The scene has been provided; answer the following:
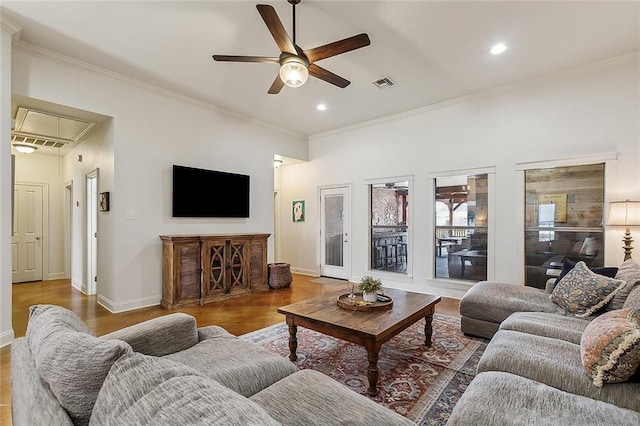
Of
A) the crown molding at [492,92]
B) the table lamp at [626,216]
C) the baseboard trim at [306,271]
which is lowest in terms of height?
the baseboard trim at [306,271]

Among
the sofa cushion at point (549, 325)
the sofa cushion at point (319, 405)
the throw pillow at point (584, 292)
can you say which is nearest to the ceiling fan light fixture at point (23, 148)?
the sofa cushion at point (319, 405)

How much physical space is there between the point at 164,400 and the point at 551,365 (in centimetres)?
192

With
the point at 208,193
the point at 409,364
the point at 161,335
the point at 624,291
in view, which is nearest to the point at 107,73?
the point at 208,193

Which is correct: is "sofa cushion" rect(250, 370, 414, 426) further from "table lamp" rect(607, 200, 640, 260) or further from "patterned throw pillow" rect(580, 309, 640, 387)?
"table lamp" rect(607, 200, 640, 260)

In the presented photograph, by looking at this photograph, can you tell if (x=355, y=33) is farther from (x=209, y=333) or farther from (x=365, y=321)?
(x=209, y=333)

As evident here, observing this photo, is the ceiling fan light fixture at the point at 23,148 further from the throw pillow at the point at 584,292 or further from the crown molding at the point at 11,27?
the throw pillow at the point at 584,292

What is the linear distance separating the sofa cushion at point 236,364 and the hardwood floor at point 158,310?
1.68m

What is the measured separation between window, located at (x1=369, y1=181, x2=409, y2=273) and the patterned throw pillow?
399cm

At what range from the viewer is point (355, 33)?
3172mm

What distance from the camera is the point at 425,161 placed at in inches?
208

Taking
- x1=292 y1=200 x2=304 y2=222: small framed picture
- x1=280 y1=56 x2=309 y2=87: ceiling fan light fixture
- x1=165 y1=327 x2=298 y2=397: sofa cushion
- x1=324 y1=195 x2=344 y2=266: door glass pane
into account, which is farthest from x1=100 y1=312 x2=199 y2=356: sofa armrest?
x1=292 y1=200 x2=304 y2=222: small framed picture

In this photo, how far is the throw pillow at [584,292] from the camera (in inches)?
99.9

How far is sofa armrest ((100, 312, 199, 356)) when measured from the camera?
1.74 meters

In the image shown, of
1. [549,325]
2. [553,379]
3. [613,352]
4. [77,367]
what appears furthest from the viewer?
[549,325]
